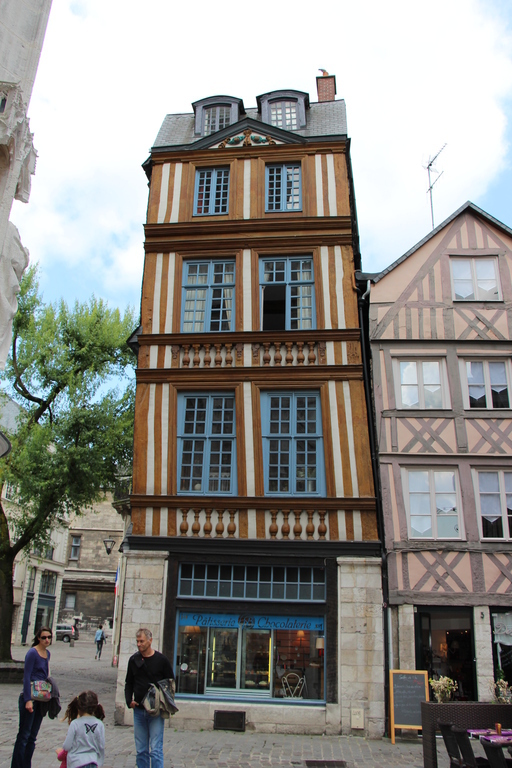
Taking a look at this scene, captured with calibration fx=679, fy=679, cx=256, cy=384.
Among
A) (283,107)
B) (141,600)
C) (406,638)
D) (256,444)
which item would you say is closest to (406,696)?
(406,638)

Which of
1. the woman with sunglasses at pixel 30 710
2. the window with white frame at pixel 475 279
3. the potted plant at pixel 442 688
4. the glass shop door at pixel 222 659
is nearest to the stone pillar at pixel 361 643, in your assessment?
the potted plant at pixel 442 688

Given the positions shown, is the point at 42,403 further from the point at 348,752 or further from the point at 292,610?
the point at 348,752

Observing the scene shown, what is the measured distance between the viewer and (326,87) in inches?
756

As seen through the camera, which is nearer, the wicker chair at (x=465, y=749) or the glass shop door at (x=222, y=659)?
the wicker chair at (x=465, y=749)

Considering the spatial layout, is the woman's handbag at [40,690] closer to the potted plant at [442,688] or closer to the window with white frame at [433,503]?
the potted plant at [442,688]

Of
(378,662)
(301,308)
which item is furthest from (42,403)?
(378,662)

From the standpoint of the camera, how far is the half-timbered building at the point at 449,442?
493 inches

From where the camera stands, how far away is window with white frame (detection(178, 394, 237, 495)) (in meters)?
13.7

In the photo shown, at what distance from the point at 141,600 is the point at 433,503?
596 cm

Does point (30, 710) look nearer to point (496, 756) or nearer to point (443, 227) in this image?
point (496, 756)

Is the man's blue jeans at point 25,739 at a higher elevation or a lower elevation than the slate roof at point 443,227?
lower

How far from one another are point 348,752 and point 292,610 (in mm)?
2752

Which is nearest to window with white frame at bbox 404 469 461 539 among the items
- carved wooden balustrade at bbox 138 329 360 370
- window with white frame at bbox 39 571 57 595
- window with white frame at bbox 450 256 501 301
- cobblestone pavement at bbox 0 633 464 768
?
carved wooden balustrade at bbox 138 329 360 370

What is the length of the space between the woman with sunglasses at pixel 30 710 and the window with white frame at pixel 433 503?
7.66 m
